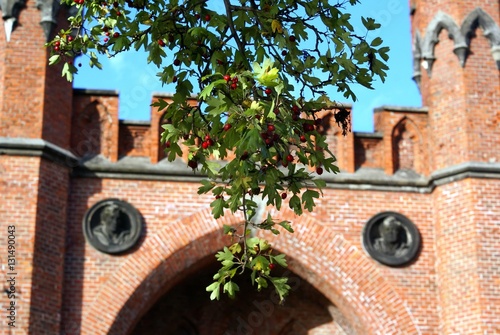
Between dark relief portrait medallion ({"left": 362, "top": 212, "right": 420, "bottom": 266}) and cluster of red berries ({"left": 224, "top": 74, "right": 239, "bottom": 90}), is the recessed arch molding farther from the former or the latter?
cluster of red berries ({"left": 224, "top": 74, "right": 239, "bottom": 90})

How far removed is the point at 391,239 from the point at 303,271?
4.03ft

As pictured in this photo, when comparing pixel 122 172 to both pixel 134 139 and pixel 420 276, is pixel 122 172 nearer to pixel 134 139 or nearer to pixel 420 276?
pixel 134 139

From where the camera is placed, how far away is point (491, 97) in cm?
1469

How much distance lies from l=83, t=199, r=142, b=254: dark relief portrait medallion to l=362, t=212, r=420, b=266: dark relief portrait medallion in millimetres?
3018

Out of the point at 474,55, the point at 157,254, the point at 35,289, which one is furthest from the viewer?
the point at 474,55

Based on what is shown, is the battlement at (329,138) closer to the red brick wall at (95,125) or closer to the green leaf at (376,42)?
the red brick wall at (95,125)

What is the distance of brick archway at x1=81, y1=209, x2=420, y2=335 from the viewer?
13750 mm

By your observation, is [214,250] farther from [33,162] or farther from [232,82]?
[232,82]

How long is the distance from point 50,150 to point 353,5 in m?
6.05

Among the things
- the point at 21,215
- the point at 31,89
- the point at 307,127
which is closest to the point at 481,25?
the point at 31,89

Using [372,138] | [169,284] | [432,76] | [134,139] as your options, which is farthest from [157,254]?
[432,76]

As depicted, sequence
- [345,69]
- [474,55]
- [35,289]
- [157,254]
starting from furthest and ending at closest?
1. [474,55]
2. [157,254]
3. [35,289]
4. [345,69]

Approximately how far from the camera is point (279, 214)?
14180 mm

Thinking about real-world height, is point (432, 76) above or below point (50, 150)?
above
